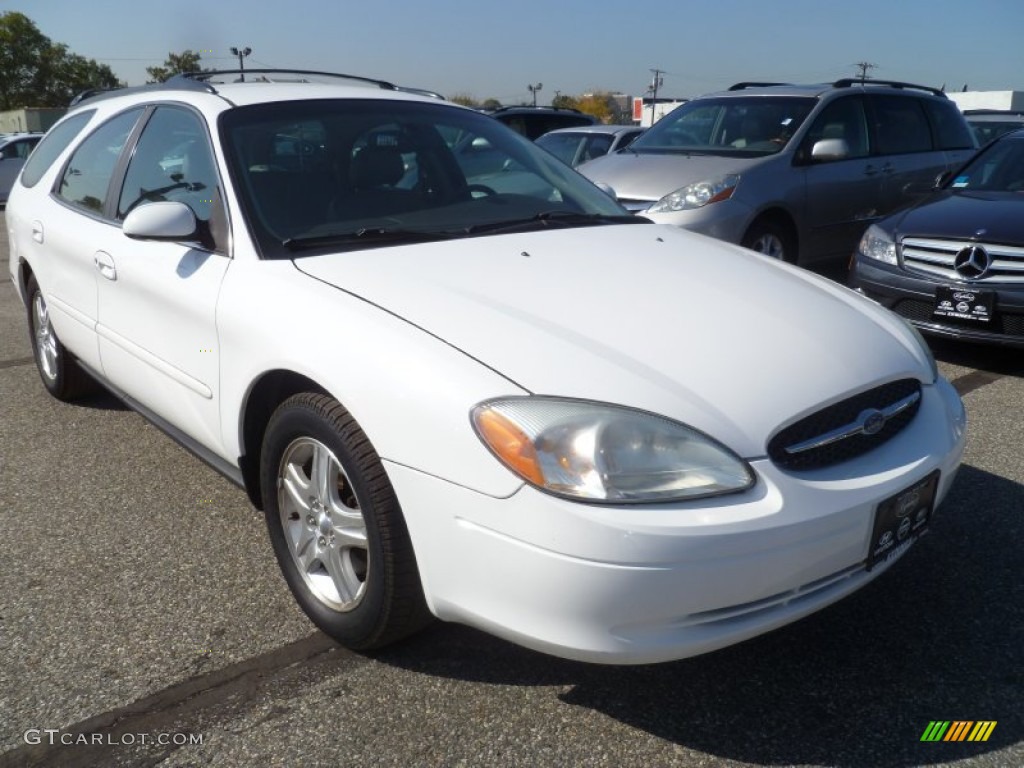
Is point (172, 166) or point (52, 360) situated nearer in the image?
point (172, 166)

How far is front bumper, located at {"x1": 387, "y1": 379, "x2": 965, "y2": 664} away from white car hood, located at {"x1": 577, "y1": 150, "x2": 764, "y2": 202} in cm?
496

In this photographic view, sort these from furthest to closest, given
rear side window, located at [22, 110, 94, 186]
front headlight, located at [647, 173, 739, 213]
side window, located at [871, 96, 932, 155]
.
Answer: side window, located at [871, 96, 932, 155]
front headlight, located at [647, 173, 739, 213]
rear side window, located at [22, 110, 94, 186]

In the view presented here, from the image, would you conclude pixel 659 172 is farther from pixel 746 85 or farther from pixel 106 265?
pixel 106 265

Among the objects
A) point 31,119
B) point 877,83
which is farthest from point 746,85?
point 31,119

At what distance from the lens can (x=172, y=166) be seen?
3.46 meters

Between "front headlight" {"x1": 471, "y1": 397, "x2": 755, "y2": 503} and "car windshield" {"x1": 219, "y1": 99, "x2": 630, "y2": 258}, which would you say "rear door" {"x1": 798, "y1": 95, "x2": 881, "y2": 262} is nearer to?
"car windshield" {"x1": 219, "y1": 99, "x2": 630, "y2": 258}

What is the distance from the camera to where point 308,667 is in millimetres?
2555

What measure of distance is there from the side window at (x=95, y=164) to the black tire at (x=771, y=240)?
4.33 meters

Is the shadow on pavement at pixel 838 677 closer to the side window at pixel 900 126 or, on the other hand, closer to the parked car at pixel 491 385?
the parked car at pixel 491 385

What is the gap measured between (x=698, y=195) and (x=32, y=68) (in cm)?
Answer: 6088

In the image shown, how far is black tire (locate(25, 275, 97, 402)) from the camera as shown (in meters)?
4.66

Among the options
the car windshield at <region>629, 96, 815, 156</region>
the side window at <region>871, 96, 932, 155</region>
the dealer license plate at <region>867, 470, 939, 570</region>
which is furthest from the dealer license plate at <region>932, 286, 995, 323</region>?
the side window at <region>871, 96, 932, 155</region>

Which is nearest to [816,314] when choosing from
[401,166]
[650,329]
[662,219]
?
[650,329]

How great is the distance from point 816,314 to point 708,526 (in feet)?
3.27
